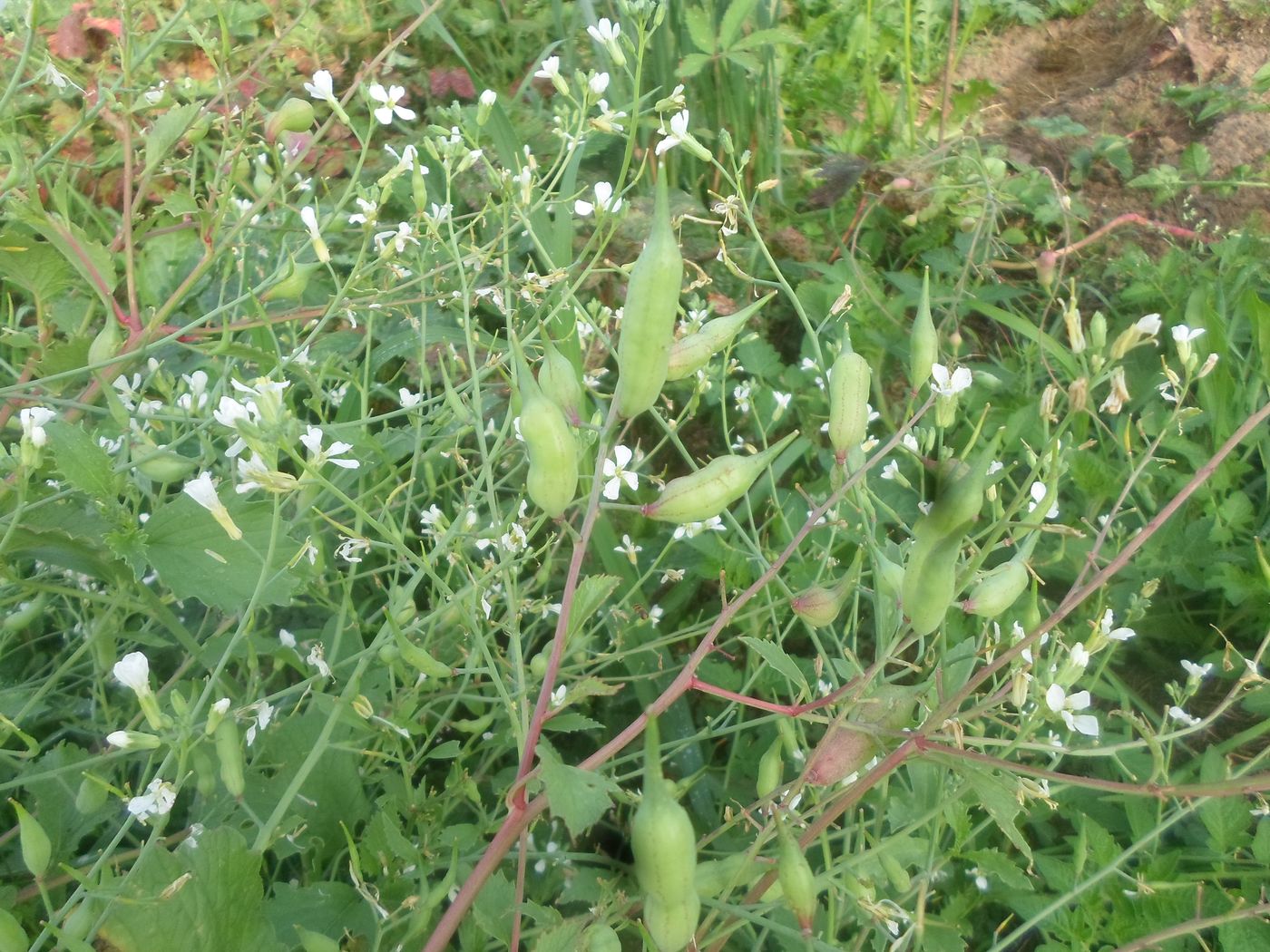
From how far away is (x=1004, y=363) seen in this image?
191 centimetres

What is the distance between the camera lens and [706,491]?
2.34ft

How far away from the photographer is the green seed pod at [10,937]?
0.72m

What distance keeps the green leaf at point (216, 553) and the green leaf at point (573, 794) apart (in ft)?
1.32

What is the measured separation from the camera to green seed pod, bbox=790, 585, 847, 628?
2.51ft

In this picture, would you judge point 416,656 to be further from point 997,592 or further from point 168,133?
point 168,133

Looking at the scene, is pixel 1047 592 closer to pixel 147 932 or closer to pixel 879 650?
pixel 879 650

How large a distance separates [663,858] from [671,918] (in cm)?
6

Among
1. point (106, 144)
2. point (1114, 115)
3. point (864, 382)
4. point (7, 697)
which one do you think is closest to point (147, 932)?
point (7, 697)

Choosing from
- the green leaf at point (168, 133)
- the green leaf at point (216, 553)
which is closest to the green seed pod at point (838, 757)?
the green leaf at point (216, 553)

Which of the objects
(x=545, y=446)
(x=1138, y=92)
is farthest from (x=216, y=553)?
(x=1138, y=92)

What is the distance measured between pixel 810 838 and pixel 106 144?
7.76 feet

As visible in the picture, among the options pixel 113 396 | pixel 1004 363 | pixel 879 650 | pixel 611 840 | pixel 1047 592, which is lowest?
pixel 611 840

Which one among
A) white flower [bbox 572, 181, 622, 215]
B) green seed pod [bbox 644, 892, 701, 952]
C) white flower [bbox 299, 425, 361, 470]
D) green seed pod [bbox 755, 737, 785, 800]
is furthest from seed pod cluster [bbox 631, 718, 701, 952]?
white flower [bbox 572, 181, 622, 215]

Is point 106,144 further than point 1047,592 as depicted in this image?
Yes
